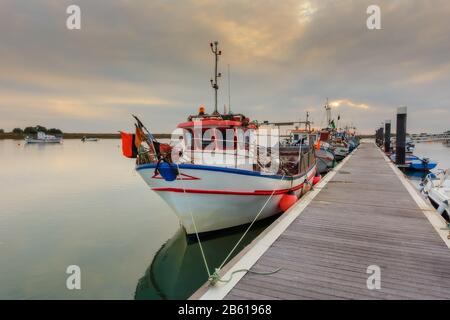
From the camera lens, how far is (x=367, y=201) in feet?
32.9

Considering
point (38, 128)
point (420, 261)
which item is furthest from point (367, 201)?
point (38, 128)

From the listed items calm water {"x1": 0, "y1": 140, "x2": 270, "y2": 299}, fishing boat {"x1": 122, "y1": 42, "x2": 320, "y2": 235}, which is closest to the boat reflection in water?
calm water {"x1": 0, "y1": 140, "x2": 270, "y2": 299}

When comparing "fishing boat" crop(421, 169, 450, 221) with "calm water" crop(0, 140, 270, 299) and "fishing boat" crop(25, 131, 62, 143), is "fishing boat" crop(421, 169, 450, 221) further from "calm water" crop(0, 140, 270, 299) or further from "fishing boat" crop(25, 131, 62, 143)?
"fishing boat" crop(25, 131, 62, 143)

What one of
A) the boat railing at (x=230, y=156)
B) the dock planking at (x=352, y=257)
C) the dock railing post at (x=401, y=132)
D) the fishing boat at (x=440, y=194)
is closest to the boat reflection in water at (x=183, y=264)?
the boat railing at (x=230, y=156)

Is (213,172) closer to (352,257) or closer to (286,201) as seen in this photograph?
(286,201)

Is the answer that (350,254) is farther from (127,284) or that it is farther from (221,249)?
(127,284)

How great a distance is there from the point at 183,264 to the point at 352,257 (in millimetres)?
5146

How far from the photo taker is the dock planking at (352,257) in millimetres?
4258

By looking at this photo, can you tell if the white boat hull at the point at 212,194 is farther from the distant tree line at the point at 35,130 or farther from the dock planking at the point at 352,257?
the distant tree line at the point at 35,130

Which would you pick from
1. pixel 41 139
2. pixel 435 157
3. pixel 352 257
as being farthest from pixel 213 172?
pixel 41 139

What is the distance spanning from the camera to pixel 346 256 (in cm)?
543

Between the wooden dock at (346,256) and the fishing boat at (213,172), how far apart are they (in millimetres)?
1532

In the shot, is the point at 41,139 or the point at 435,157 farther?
the point at 41,139
